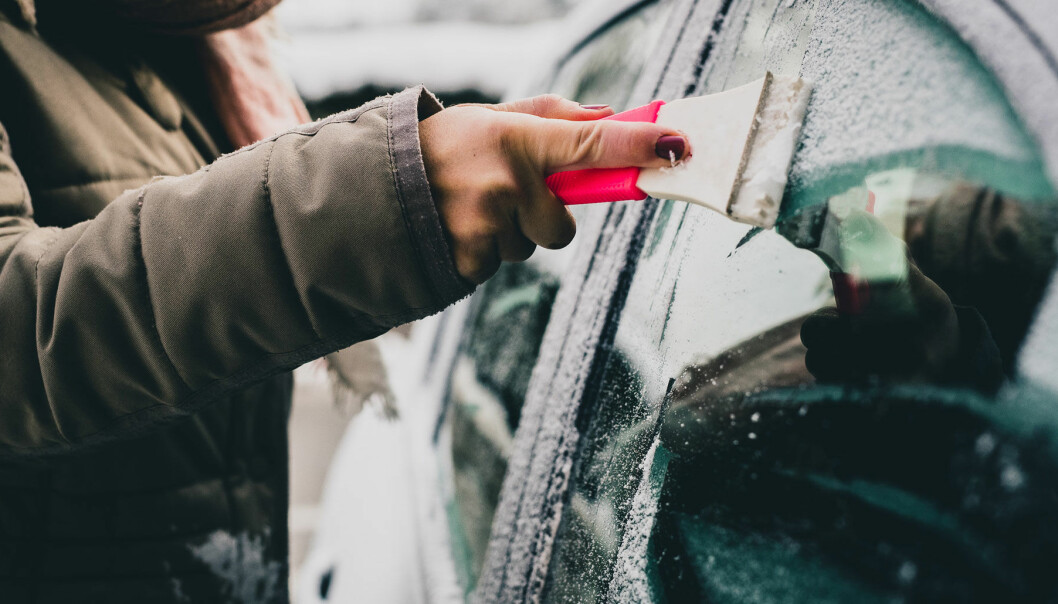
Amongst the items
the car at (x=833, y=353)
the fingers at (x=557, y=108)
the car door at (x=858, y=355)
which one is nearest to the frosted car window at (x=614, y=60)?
the car at (x=833, y=353)

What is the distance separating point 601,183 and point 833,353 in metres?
0.28

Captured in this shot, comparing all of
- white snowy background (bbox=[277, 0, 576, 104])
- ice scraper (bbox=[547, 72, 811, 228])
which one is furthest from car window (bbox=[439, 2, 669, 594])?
white snowy background (bbox=[277, 0, 576, 104])

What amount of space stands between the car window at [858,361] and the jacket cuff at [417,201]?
0.30m

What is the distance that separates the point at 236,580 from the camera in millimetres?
1246

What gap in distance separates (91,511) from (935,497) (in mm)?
1253

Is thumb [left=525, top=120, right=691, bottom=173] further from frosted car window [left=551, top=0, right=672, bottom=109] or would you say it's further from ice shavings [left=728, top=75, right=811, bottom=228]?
frosted car window [left=551, top=0, right=672, bottom=109]

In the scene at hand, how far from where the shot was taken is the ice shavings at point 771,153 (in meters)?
0.57

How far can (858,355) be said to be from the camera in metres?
0.53

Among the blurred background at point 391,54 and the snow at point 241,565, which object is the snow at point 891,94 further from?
the blurred background at point 391,54

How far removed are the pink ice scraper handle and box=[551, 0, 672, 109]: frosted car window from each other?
0.58 meters

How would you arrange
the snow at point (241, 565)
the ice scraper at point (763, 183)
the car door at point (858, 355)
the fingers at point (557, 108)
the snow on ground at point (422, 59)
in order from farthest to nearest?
the snow on ground at point (422, 59) < the snow at point (241, 565) < the fingers at point (557, 108) < the ice scraper at point (763, 183) < the car door at point (858, 355)

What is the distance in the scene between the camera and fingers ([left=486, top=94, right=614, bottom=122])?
0.73 m

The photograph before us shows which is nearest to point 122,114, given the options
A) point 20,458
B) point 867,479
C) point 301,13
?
point 20,458

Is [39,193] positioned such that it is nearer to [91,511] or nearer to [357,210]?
[91,511]
